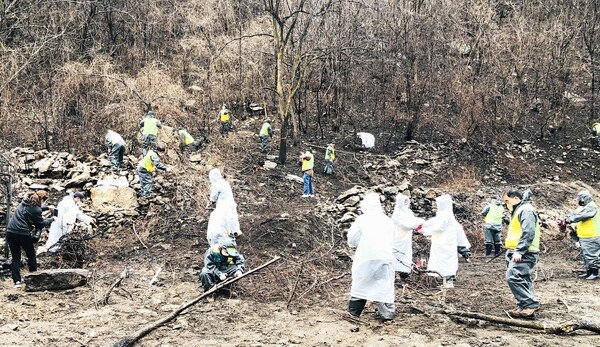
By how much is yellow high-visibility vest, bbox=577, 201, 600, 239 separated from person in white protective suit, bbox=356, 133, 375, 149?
9.69 meters

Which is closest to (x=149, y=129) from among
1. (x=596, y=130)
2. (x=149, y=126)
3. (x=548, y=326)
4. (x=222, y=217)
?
(x=149, y=126)

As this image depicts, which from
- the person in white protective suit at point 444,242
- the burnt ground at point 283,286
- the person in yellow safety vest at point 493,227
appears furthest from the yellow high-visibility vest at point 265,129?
the person in white protective suit at point 444,242

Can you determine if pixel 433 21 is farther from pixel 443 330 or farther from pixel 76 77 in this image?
pixel 443 330

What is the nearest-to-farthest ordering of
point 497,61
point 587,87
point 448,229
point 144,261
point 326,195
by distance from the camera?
point 448,229 < point 144,261 < point 326,195 < point 497,61 < point 587,87

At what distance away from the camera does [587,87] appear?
864 inches

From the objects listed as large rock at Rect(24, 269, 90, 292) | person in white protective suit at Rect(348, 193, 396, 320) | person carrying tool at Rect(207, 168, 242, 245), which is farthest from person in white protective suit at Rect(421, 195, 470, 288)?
large rock at Rect(24, 269, 90, 292)

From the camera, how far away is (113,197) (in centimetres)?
1158

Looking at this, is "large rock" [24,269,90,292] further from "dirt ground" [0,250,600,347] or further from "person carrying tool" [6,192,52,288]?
"person carrying tool" [6,192,52,288]

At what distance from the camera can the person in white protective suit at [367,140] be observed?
1797cm

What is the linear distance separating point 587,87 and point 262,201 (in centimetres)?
1664

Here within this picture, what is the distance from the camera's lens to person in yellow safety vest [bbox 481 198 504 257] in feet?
34.4

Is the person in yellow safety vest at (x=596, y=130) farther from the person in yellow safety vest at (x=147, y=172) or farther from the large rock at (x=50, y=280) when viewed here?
the large rock at (x=50, y=280)

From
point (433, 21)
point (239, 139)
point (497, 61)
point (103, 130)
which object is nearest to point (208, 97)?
point (239, 139)

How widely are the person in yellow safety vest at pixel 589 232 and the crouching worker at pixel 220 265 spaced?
5758 mm
